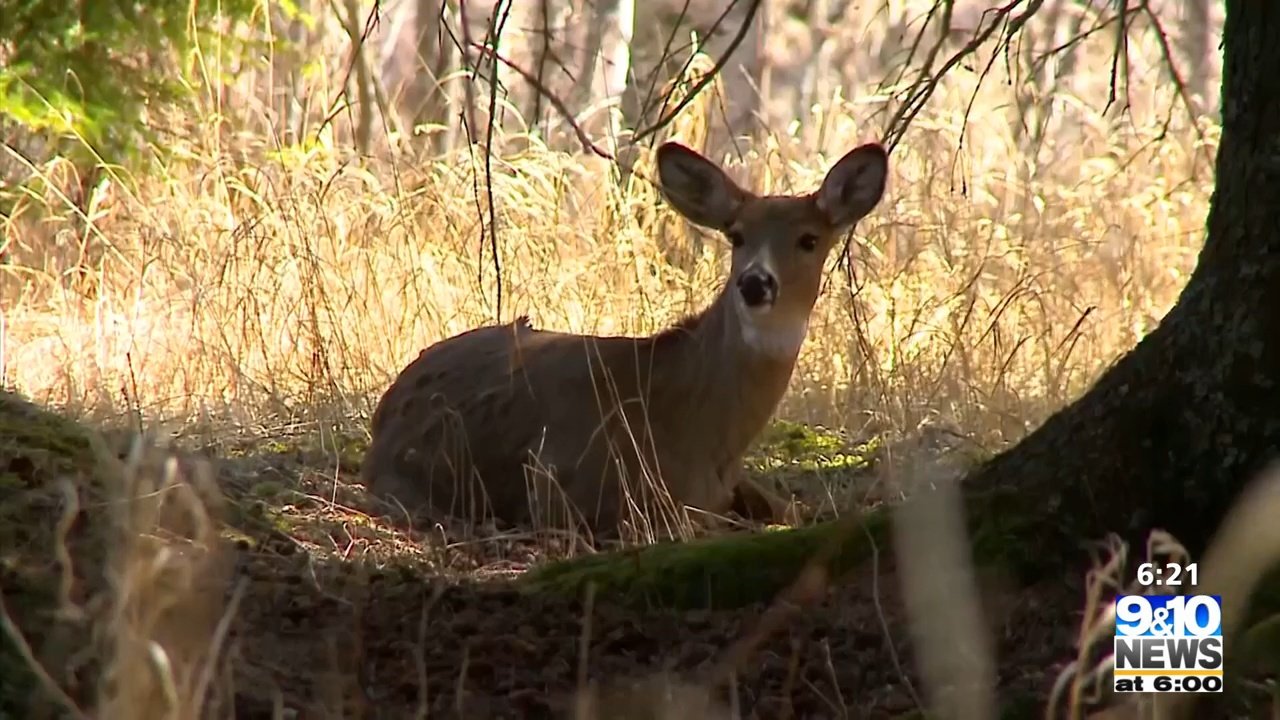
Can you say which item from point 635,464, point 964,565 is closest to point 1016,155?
point 635,464

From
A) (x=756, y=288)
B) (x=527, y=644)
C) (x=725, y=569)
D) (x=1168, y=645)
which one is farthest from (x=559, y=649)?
(x=756, y=288)

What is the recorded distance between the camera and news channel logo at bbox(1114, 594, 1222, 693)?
2.90 m

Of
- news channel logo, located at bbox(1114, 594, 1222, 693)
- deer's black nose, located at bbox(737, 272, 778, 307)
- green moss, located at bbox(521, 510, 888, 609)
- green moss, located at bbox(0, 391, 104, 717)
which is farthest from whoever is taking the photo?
deer's black nose, located at bbox(737, 272, 778, 307)

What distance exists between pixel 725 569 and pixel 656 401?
2153 millimetres

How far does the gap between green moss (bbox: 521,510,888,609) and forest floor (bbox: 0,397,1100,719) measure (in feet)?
0.18

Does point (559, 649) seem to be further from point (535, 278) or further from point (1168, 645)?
point (535, 278)

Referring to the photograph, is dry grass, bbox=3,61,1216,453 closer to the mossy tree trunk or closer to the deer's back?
the deer's back

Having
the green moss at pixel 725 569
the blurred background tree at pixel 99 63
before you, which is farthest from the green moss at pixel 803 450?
the blurred background tree at pixel 99 63

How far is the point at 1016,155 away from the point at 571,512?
4.41m

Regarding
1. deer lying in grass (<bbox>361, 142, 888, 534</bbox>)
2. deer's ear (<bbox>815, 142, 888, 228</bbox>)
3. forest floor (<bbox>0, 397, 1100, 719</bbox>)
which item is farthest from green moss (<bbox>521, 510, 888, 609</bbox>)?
deer's ear (<bbox>815, 142, 888, 228</bbox>)

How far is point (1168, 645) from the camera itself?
2949 mm

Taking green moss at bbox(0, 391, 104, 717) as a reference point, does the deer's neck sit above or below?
above

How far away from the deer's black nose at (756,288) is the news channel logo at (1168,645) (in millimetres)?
3030

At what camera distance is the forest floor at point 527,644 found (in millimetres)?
3363
